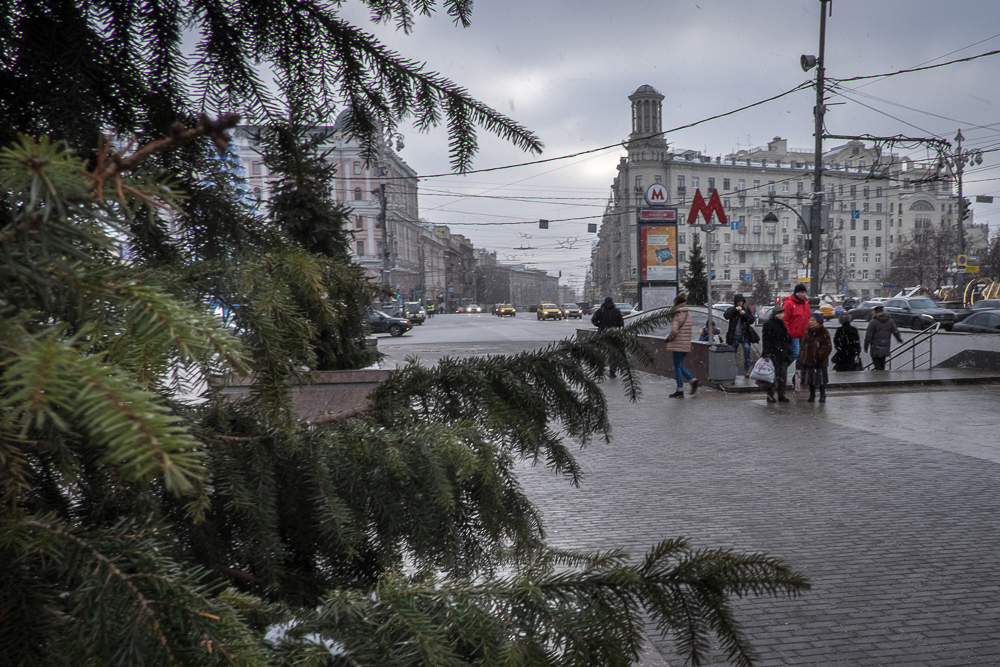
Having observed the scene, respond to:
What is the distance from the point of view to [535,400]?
164cm

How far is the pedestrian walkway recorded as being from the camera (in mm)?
16734

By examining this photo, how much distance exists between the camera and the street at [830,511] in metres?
4.35

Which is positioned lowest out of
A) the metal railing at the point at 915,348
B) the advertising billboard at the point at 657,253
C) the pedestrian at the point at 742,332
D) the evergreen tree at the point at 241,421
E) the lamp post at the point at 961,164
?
the metal railing at the point at 915,348

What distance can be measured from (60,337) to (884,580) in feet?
18.8

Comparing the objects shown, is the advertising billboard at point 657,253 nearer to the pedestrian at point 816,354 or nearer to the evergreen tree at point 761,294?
the pedestrian at point 816,354

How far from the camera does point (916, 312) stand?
4006 cm

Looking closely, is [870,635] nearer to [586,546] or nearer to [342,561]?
[586,546]

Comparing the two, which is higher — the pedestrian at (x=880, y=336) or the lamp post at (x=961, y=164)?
the lamp post at (x=961, y=164)

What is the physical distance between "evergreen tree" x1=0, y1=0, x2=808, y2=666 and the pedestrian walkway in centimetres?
1554

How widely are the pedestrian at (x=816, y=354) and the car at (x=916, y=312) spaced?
25863 millimetres

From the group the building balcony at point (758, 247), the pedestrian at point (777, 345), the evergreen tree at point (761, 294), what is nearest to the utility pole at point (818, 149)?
the pedestrian at point (777, 345)

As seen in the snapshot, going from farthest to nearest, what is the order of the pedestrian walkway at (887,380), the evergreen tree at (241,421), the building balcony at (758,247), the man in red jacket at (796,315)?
the building balcony at (758,247), the pedestrian walkway at (887,380), the man in red jacket at (796,315), the evergreen tree at (241,421)

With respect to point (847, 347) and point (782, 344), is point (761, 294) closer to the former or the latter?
point (847, 347)

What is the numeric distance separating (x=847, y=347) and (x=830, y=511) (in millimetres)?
14029
